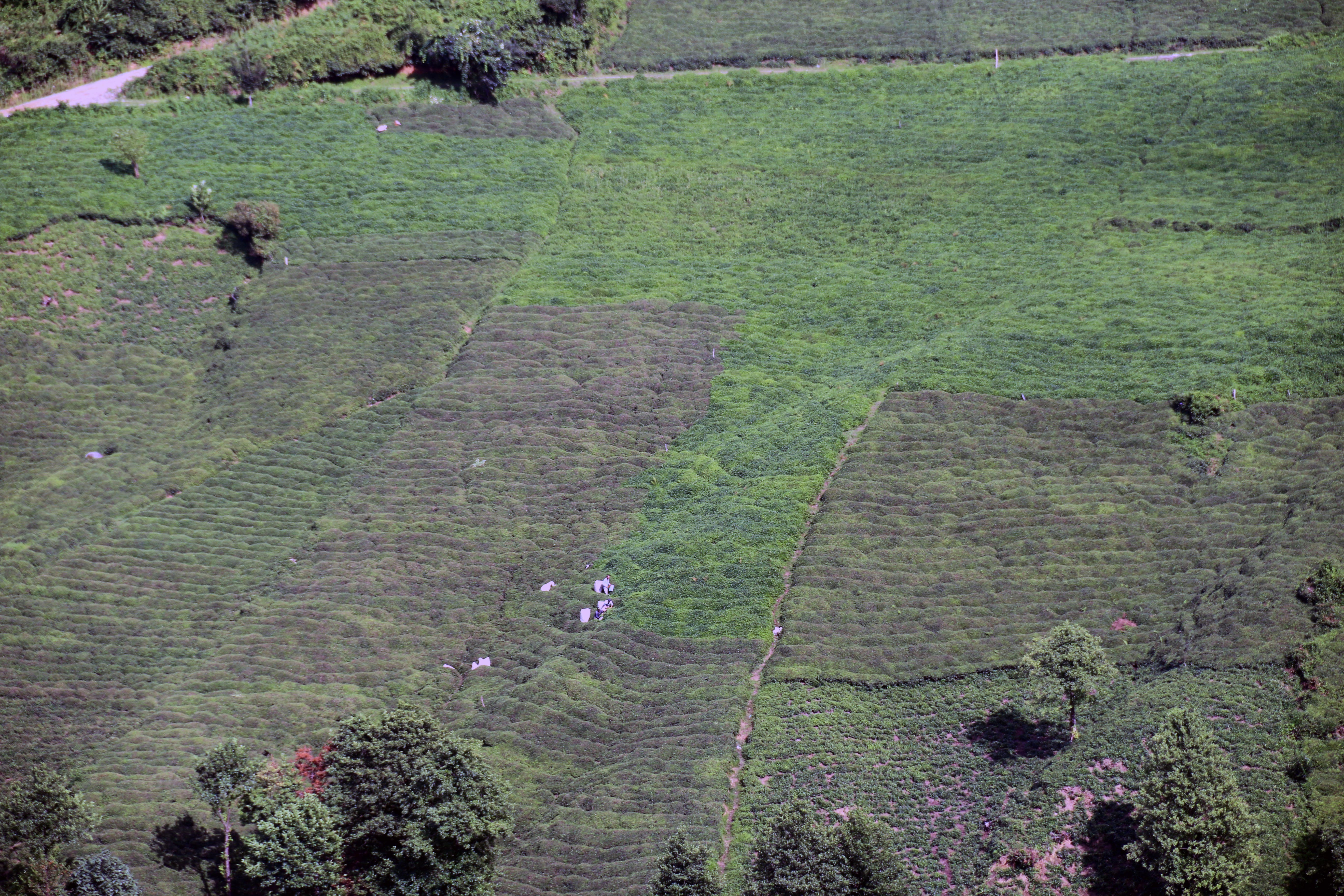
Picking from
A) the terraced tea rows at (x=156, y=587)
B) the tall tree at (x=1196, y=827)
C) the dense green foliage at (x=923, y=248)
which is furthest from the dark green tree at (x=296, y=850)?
the tall tree at (x=1196, y=827)

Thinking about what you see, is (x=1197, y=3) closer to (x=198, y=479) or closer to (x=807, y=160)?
(x=807, y=160)

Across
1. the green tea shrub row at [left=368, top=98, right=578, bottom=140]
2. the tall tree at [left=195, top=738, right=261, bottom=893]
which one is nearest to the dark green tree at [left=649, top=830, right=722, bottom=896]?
the tall tree at [left=195, top=738, right=261, bottom=893]

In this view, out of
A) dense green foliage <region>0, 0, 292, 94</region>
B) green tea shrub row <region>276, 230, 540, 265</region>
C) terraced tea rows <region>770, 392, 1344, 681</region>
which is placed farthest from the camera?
dense green foliage <region>0, 0, 292, 94</region>

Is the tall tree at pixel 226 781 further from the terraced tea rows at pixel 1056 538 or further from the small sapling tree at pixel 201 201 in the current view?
the small sapling tree at pixel 201 201

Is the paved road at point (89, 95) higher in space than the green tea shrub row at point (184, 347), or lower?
higher

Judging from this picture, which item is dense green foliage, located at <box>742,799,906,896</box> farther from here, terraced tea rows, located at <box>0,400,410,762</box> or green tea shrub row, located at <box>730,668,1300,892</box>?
terraced tea rows, located at <box>0,400,410,762</box>

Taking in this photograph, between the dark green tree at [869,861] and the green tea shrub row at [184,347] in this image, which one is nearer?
the dark green tree at [869,861]
